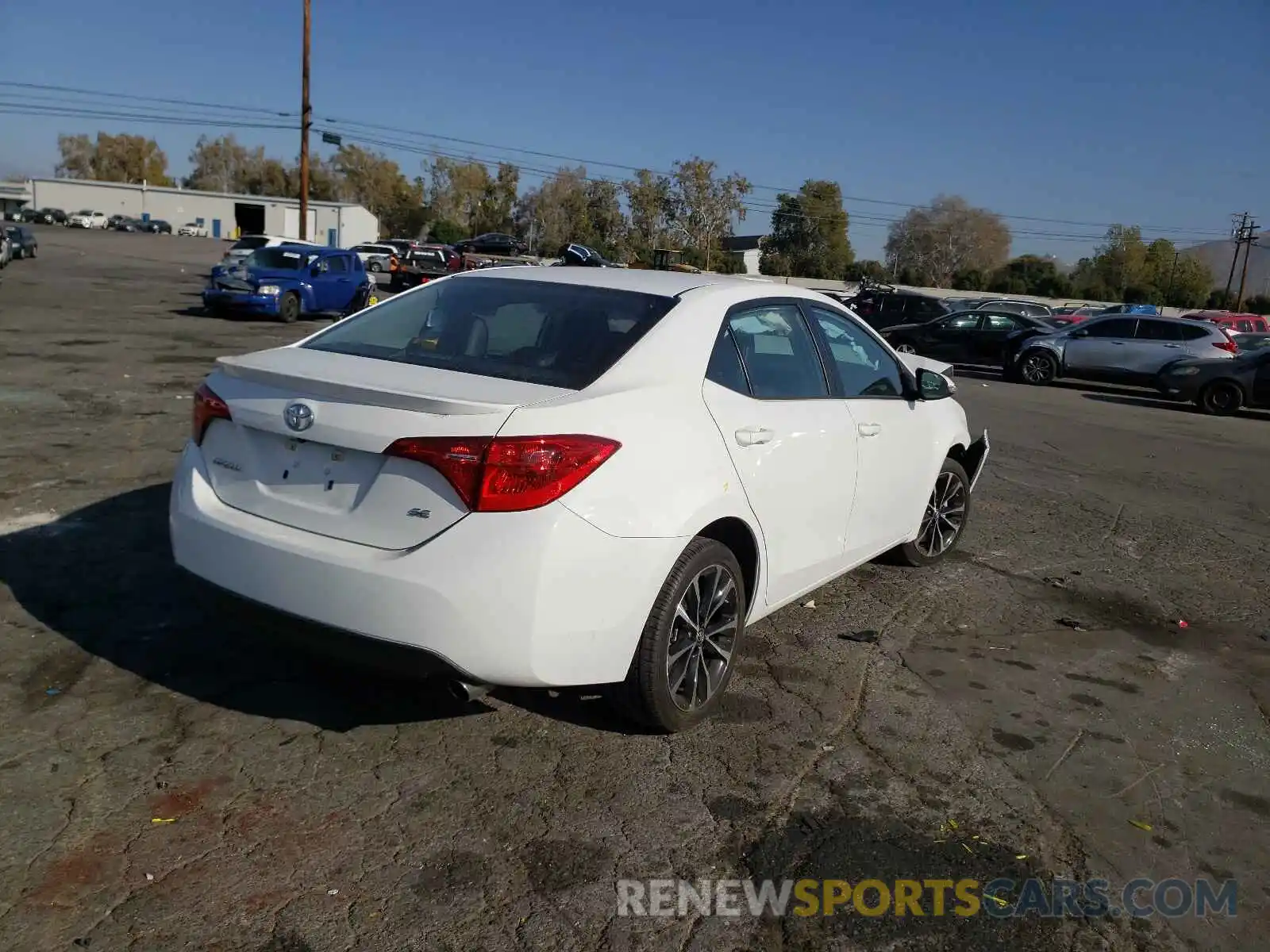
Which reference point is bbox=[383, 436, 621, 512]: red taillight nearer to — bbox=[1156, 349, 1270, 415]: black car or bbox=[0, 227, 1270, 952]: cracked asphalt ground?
bbox=[0, 227, 1270, 952]: cracked asphalt ground

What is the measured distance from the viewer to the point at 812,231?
86312 millimetres

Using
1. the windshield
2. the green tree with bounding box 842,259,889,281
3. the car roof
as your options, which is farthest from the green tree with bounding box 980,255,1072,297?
the car roof

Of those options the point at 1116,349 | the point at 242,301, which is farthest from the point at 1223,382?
the point at 242,301

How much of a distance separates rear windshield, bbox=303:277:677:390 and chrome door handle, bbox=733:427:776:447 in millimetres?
526

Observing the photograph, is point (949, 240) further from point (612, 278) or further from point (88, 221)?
point (612, 278)

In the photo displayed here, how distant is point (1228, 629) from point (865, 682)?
2521 mm

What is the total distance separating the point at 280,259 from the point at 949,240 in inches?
3665

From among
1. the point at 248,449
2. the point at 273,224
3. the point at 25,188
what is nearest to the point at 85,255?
the point at 273,224

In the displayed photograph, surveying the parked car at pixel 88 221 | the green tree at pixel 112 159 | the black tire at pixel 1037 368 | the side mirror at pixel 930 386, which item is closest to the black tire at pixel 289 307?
the black tire at pixel 1037 368

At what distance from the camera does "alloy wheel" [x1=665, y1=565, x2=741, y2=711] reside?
12.2 feet

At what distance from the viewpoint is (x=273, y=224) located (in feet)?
281

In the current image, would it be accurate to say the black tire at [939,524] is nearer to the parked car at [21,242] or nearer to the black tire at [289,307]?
the black tire at [289,307]

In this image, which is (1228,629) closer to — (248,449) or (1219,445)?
(248,449)

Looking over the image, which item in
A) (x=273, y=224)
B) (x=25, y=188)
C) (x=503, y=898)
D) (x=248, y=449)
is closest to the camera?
(x=503, y=898)
